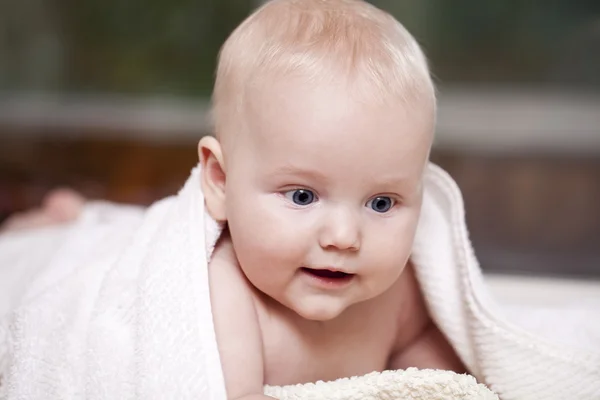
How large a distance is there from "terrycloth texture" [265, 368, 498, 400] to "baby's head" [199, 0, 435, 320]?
8cm

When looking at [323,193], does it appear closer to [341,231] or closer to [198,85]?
[341,231]

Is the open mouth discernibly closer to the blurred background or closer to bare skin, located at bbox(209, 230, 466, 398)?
bare skin, located at bbox(209, 230, 466, 398)

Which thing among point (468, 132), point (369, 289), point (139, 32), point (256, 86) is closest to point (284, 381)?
point (369, 289)

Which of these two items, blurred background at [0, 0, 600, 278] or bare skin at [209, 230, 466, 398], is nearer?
bare skin at [209, 230, 466, 398]

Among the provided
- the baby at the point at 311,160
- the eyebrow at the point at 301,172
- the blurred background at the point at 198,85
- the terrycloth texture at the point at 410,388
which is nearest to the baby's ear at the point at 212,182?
the baby at the point at 311,160

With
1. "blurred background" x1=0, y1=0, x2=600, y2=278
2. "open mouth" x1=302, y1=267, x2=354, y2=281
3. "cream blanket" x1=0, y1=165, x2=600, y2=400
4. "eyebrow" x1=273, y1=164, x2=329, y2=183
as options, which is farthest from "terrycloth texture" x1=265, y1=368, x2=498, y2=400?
"blurred background" x1=0, y1=0, x2=600, y2=278

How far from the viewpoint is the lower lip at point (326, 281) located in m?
0.80

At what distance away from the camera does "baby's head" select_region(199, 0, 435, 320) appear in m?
0.76

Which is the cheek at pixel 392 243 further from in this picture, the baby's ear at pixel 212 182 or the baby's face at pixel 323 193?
the baby's ear at pixel 212 182

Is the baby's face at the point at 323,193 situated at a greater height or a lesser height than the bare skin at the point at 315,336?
greater

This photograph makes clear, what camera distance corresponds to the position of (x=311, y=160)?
76cm

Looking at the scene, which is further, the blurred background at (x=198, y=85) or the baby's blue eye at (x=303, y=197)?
the blurred background at (x=198, y=85)

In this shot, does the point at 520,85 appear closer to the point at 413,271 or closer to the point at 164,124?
the point at 164,124

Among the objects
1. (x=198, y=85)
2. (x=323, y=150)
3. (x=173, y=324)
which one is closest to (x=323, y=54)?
(x=323, y=150)
